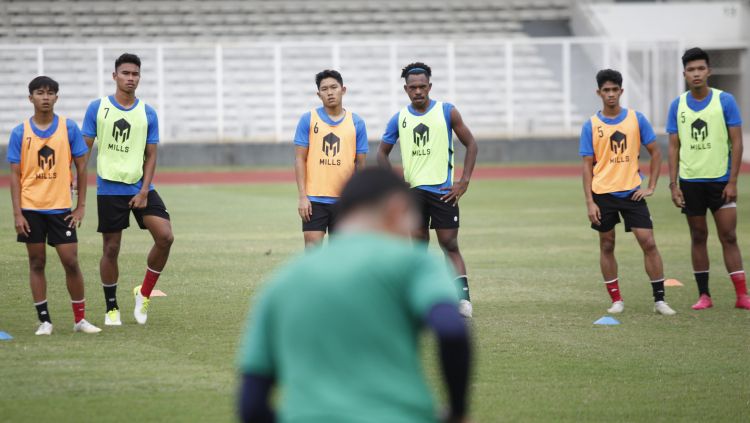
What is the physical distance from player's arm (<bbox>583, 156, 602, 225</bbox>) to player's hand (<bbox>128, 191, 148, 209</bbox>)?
3831 millimetres

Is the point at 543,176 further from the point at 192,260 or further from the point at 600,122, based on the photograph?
the point at 600,122

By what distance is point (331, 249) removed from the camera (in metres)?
3.41

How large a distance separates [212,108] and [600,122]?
24.5 metres

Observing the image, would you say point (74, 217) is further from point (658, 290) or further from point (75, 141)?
point (658, 290)

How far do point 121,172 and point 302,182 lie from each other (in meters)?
1.53

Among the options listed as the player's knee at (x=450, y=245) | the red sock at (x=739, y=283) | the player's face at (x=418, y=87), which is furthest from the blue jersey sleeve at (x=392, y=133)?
the red sock at (x=739, y=283)

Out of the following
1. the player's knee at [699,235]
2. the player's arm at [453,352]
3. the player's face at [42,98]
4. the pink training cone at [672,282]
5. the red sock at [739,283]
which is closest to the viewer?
the player's arm at [453,352]

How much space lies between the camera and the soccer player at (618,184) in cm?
1028

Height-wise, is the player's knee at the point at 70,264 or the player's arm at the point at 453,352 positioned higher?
the player's arm at the point at 453,352

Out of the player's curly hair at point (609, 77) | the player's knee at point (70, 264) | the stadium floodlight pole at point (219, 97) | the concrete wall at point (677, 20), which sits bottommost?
the player's knee at point (70, 264)

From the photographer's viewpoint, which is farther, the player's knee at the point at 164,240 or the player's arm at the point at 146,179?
the player's knee at the point at 164,240

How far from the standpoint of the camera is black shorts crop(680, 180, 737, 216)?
Answer: 10.6 meters

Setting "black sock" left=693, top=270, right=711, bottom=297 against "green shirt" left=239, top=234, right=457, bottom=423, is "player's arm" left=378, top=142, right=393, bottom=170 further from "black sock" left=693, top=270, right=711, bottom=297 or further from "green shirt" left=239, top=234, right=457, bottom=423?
"green shirt" left=239, top=234, right=457, bottom=423

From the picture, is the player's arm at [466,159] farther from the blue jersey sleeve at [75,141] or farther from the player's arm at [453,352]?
the player's arm at [453,352]
